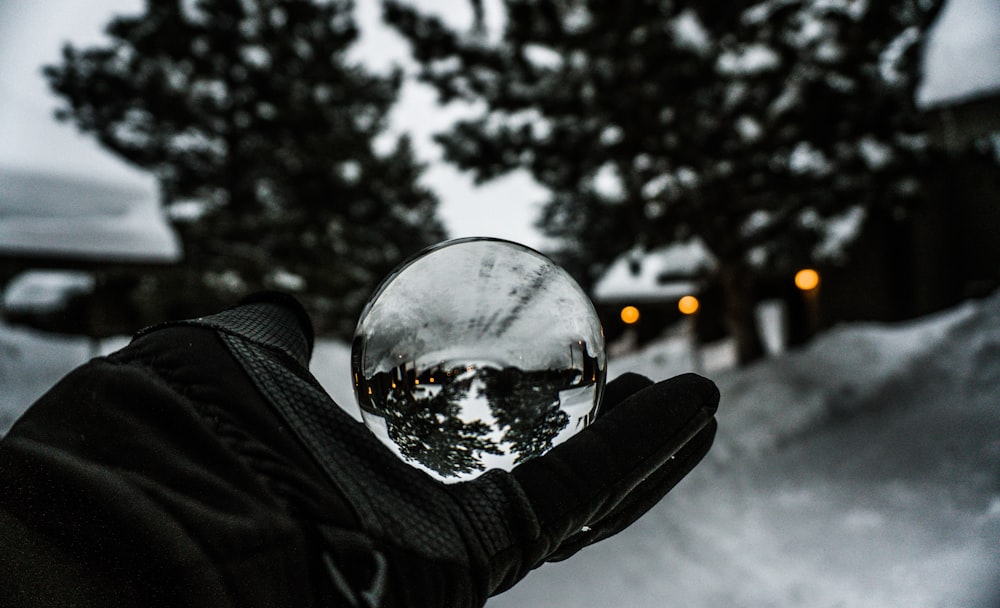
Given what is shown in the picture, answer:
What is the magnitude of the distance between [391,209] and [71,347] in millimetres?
8006

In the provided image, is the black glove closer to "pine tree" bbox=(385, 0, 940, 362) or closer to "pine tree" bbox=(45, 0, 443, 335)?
"pine tree" bbox=(385, 0, 940, 362)

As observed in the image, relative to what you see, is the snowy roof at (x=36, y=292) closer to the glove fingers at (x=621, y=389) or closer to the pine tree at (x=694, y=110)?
the pine tree at (x=694, y=110)

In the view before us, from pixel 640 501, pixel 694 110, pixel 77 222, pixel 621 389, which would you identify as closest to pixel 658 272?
pixel 694 110

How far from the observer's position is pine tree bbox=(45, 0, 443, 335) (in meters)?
11.9

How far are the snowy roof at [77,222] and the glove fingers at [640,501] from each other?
8.36 meters

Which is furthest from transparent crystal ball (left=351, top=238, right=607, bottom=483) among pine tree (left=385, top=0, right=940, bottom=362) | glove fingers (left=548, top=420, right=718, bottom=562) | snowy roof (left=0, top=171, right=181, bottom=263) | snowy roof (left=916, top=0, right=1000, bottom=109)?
snowy roof (left=0, top=171, right=181, bottom=263)

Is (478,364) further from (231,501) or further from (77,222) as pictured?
(77,222)

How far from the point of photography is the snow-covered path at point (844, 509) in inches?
140

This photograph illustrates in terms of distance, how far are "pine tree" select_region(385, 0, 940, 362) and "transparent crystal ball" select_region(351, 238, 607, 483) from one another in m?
5.65

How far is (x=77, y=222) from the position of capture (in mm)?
8469

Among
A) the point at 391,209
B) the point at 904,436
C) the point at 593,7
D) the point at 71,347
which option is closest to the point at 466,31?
the point at 593,7

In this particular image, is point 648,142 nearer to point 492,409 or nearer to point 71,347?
point 492,409

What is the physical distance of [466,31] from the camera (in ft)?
26.1

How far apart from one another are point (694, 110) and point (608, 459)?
6.70m
